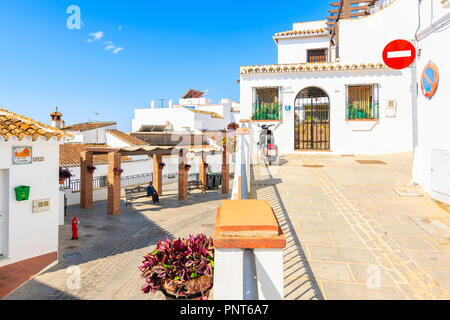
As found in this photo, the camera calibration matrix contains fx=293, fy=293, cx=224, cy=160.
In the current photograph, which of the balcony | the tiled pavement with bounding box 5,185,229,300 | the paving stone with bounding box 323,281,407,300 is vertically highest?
the balcony

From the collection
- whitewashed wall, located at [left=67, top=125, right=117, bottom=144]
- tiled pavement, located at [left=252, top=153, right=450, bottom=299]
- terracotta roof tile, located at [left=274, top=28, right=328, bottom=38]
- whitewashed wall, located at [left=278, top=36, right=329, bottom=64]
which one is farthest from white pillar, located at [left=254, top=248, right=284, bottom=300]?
whitewashed wall, located at [left=67, top=125, right=117, bottom=144]

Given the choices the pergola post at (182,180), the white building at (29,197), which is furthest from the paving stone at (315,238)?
the pergola post at (182,180)

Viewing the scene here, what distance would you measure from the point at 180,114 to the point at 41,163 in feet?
140

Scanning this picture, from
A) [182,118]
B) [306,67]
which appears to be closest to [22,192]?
[306,67]

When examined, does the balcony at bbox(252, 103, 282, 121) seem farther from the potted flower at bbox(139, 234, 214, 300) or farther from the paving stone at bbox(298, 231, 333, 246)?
the potted flower at bbox(139, 234, 214, 300)

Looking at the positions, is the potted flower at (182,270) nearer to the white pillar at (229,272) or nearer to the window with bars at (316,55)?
the white pillar at (229,272)

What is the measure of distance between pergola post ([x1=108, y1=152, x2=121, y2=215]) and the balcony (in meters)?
8.79

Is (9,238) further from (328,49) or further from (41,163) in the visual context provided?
(328,49)

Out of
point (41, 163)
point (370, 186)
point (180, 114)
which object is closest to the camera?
point (370, 186)

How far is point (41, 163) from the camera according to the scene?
9.66m

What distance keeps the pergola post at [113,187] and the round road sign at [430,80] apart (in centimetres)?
1492

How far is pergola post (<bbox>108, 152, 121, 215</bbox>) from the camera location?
1658 centimetres
